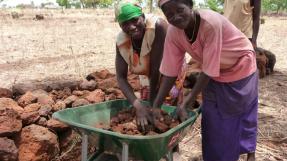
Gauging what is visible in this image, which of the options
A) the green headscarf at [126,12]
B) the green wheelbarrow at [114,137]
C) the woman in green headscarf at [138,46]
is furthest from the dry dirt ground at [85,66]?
the green headscarf at [126,12]

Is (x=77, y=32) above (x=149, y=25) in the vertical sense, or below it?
below

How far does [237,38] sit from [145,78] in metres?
1.02

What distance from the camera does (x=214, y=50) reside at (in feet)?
8.05

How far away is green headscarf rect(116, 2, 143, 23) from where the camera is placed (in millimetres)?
2645

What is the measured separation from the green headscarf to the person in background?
2229 millimetres

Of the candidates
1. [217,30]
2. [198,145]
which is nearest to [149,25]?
[217,30]

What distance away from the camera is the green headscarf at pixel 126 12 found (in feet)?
8.68

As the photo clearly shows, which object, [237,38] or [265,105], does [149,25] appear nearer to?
[237,38]

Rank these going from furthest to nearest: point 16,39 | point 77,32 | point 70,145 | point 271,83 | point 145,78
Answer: point 77,32
point 16,39
point 271,83
point 70,145
point 145,78

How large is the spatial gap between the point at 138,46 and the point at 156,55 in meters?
0.15

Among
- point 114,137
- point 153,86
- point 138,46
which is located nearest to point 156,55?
point 138,46

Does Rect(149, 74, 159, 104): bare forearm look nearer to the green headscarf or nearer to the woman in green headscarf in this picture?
the woman in green headscarf

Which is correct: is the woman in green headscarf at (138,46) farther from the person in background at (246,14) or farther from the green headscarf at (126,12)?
the person in background at (246,14)

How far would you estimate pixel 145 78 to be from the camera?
11.3 ft
